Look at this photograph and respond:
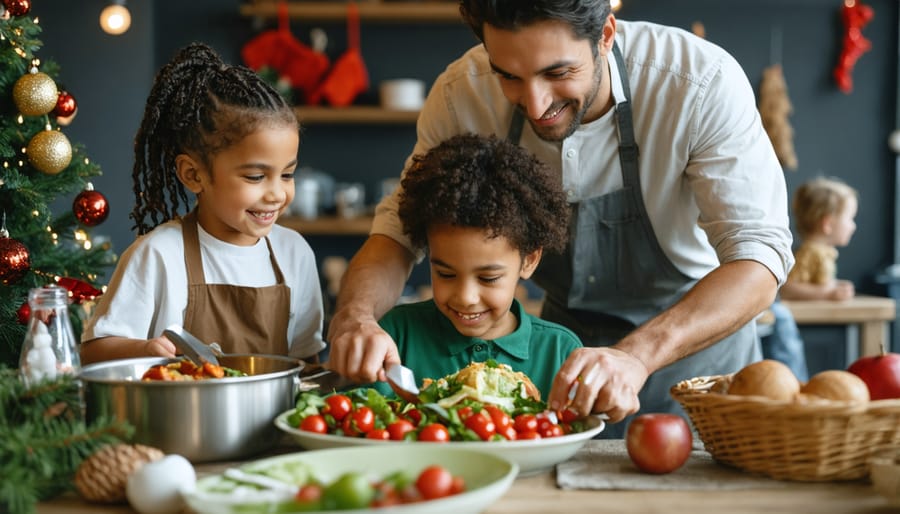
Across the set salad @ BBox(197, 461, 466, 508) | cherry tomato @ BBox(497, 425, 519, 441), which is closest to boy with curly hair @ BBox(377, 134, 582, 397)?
cherry tomato @ BBox(497, 425, 519, 441)

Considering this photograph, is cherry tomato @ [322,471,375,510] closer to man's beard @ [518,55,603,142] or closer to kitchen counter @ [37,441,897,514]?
kitchen counter @ [37,441,897,514]

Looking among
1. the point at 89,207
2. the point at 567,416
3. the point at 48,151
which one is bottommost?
the point at 567,416

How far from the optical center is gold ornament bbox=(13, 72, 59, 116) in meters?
2.21

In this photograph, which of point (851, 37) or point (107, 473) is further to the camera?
point (851, 37)

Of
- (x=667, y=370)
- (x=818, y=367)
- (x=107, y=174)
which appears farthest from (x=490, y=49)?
(x=818, y=367)

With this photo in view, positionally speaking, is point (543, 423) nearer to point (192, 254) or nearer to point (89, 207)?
point (192, 254)

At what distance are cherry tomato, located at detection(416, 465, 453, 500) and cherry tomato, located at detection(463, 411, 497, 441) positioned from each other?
23cm

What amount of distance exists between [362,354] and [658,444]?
526 mm

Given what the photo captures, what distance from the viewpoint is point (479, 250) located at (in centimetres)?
184

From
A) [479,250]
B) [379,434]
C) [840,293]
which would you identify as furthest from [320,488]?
[840,293]

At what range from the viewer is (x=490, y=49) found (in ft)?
6.27

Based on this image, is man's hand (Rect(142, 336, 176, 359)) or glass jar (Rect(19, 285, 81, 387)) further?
man's hand (Rect(142, 336, 176, 359))

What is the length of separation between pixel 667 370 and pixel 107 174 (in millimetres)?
2955

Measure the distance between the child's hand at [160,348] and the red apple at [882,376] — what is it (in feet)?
3.72
